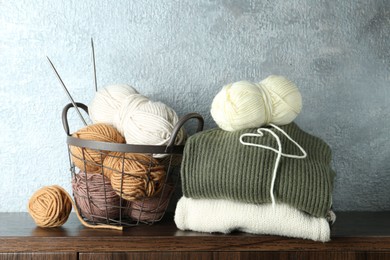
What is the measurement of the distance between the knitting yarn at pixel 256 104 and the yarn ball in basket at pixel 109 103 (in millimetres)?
169

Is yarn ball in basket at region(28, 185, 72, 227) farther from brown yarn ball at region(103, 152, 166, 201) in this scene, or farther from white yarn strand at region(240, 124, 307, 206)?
white yarn strand at region(240, 124, 307, 206)

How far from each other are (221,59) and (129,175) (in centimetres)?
38

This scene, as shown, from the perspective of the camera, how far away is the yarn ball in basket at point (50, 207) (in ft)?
3.25

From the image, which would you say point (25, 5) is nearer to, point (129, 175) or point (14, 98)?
point (14, 98)

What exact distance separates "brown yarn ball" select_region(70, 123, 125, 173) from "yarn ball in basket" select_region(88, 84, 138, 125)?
0.09 ft

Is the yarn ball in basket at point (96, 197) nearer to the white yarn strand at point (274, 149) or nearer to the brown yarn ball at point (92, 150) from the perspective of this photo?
the brown yarn ball at point (92, 150)

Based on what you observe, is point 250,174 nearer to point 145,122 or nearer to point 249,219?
point 249,219

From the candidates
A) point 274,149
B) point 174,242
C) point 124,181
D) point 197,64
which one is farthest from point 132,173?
point 197,64

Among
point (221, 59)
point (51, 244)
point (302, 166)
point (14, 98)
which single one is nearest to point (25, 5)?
point (14, 98)

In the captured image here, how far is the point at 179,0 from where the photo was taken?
3.98 ft

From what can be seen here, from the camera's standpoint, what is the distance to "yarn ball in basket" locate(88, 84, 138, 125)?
1.02 m

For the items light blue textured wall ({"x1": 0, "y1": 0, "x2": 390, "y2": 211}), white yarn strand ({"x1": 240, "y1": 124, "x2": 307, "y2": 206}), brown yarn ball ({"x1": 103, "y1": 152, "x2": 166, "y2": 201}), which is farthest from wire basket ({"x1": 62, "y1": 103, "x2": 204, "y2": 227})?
light blue textured wall ({"x1": 0, "y1": 0, "x2": 390, "y2": 211})

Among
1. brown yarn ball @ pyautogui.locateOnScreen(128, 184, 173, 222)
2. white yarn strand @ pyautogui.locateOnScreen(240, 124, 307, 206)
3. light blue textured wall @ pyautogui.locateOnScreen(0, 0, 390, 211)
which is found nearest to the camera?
white yarn strand @ pyautogui.locateOnScreen(240, 124, 307, 206)

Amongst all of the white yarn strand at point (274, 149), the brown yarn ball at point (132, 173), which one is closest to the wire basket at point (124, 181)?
the brown yarn ball at point (132, 173)
